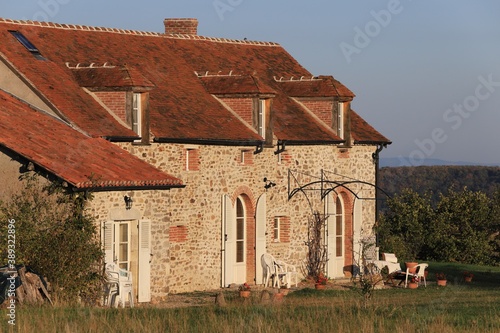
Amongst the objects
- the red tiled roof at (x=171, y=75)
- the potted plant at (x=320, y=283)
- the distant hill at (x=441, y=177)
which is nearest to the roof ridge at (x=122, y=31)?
the red tiled roof at (x=171, y=75)

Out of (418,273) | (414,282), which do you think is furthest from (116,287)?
(418,273)

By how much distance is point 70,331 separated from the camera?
17125 mm

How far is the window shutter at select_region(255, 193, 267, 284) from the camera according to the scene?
33.1 metres

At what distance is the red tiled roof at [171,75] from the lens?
29.1 meters

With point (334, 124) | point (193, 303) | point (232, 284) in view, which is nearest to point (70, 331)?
point (193, 303)

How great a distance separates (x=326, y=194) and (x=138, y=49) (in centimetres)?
677

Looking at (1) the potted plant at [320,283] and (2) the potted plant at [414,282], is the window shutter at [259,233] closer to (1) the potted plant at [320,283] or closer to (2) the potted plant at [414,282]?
(1) the potted plant at [320,283]

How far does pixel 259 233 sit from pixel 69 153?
28.6 ft

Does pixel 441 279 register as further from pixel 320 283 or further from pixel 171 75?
pixel 171 75

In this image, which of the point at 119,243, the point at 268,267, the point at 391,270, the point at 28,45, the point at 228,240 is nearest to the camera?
the point at 119,243

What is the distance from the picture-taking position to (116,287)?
2542 centimetres

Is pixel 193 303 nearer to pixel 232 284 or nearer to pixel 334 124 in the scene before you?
pixel 232 284

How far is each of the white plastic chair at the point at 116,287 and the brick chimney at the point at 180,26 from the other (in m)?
13.8

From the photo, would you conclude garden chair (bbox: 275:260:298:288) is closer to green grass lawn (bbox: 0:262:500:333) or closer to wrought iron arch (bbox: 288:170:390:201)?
wrought iron arch (bbox: 288:170:390:201)
